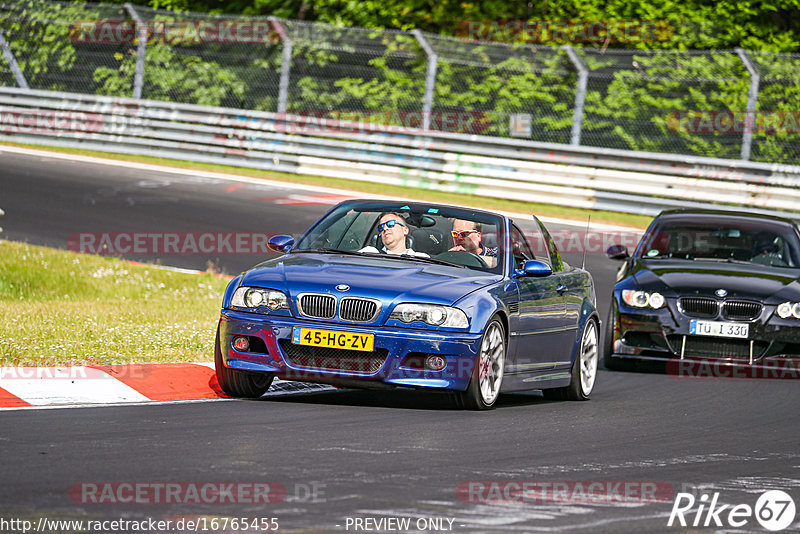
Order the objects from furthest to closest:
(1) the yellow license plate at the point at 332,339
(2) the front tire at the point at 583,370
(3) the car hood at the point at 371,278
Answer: (2) the front tire at the point at 583,370 → (3) the car hood at the point at 371,278 → (1) the yellow license plate at the point at 332,339

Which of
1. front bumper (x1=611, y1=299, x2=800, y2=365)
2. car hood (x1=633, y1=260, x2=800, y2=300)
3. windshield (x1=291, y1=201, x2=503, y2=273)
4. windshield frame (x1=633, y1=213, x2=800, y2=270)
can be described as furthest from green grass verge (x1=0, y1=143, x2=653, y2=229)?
windshield (x1=291, y1=201, x2=503, y2=273)

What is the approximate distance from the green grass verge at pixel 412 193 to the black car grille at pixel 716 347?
10138mm

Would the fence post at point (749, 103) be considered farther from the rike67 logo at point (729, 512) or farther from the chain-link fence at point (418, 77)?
the rike67 logo at point (729, 512)

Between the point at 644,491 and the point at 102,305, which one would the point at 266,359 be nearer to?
the point at 644,491

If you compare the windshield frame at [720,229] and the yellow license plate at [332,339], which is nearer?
the yellow license plate at [332,339]

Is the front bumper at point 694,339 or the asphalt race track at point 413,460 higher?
the asphalt race track at point 413,460

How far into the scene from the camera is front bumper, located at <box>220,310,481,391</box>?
8.59m

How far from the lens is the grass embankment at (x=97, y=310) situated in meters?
10.2

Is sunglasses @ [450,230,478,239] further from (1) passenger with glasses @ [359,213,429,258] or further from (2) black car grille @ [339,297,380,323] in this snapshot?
(2) black car grille @ [339,297,380,323]

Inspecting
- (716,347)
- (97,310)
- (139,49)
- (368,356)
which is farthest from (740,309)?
(139,49)

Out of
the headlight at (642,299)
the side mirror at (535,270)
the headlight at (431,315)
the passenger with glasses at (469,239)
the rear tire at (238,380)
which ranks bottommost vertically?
the headlight at (642,299)

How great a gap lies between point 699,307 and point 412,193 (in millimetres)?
12325

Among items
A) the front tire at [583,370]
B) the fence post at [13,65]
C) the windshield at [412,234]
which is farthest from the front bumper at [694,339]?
the fence post at [13,65]

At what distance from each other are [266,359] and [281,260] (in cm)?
99
